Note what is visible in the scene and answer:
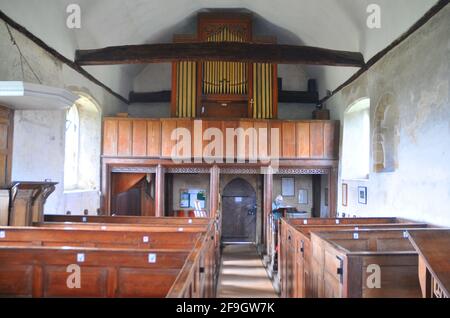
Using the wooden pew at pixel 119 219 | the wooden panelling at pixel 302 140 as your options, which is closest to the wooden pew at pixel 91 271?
the wooden pew at pixel 119 219

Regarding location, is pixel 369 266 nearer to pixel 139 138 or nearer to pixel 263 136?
→ pixel 263 136

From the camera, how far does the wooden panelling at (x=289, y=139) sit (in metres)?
7.98

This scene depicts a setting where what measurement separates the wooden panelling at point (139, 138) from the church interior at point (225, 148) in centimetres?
5

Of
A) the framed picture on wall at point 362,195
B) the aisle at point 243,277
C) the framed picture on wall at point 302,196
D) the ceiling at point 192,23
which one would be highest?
the ceiling at point 192,23

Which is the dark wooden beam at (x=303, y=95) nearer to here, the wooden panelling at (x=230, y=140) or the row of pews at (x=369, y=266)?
the wooden panelling at (x=230, y=140)

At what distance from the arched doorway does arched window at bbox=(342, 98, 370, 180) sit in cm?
305

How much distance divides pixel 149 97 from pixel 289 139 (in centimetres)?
461

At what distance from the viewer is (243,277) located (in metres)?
6.08

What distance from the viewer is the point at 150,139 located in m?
7.97

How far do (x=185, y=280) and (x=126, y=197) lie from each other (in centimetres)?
779

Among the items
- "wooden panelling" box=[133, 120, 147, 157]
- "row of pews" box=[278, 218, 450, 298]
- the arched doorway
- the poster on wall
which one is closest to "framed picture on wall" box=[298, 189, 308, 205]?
the arched doorway

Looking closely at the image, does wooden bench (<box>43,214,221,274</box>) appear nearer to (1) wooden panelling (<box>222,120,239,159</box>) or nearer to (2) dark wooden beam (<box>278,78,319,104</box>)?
(1) wooden panelling (<box>222,120,239,159</box>)

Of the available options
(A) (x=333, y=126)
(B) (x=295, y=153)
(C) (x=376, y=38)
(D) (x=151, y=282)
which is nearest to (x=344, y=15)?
(C) (x=376, y=38)

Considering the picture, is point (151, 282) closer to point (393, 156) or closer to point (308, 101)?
point (393, 156)
